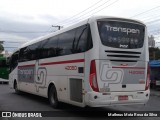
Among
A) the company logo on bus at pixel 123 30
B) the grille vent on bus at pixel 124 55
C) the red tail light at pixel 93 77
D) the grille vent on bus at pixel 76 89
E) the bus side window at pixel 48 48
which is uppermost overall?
the company logo on bus at pixel 123 30

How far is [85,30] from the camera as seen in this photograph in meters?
11.6

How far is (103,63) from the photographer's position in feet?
36.7

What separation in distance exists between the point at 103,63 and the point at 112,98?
121 centimetres

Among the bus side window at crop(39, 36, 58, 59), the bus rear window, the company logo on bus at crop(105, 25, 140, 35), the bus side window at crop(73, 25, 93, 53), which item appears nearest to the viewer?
the bus side window at crop(73, 25, 93, 53)

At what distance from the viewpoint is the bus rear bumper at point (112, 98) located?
1087cm

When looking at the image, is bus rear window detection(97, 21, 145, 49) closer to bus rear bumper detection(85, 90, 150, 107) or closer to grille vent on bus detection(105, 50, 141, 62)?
grille vent on bus detection(105, 50, 141, 62)

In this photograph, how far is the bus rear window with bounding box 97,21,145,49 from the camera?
11391 millimetres

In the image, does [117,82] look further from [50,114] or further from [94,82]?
[50,114]

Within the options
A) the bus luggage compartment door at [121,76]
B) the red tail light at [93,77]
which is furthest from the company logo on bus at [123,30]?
the red tail light at [93,77]

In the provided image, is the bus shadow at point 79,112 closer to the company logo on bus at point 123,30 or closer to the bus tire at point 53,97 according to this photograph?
the bus tire at point 53,97

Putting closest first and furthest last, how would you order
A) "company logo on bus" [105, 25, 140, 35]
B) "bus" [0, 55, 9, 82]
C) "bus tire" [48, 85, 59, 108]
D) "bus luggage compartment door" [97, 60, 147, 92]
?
"bus luggage compartment door" [97, 60, 147, 92] → "company logo on bus" [105, 25, 140, 35] → "bus tire" [48, 85, 59, 108] → "bus" [0, 55, 9, 82]

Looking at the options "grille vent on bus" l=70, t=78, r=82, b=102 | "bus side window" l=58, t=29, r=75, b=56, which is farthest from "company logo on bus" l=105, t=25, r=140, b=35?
"grille vent on bus" l=70, t=78, r=82, b=102

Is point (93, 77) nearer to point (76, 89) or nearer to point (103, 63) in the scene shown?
point (103, 63)

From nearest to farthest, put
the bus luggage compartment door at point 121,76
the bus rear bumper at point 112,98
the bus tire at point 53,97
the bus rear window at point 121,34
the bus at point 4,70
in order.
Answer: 1. the bus rear bumper at point 112,98
2. the bus luggage compartment door at point 121,76
3. the bus rear window at point 121,34
4. the bus tire at point 53,97
5. the bus at point 4,70
